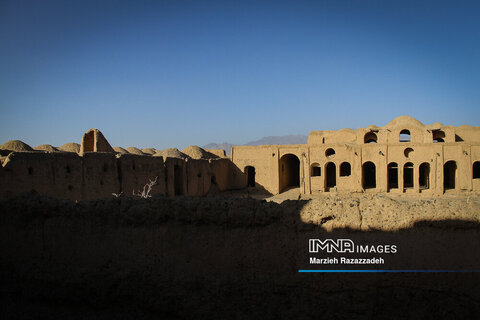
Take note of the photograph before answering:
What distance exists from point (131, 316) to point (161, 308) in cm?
38

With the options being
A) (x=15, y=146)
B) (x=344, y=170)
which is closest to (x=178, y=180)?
(x=15, y=146)

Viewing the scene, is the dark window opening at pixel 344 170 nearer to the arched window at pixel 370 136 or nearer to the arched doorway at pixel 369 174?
the arched doorway at pixel 369 174

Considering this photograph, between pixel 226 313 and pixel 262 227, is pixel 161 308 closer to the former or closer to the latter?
pixel 226 313

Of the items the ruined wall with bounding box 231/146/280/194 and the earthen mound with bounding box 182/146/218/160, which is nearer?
the ruined wall with bounding box 231/146/280/194

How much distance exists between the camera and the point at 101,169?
13.9 meters

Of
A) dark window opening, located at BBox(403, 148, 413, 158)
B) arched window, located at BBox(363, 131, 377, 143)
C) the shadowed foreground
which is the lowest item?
the shadowed foreground

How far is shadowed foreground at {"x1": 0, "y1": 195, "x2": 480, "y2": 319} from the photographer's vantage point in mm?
3928

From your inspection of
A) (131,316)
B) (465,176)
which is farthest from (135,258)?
(465,176)

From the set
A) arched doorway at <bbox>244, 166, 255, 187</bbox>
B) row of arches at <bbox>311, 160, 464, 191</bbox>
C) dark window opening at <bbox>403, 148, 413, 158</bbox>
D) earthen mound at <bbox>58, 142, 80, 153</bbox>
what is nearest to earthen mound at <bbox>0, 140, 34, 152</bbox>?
earthen mound at <bbox>58, 142, 80, 153</bbox>

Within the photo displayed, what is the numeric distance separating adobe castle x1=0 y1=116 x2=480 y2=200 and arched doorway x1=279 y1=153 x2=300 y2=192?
0.25 ft

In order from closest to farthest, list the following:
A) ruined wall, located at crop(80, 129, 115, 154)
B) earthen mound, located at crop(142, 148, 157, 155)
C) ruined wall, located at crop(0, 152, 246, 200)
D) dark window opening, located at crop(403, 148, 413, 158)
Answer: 1. ruined wall, located at crop(0, 152, 246, 200)
2. ruined wall, located at crop(80, 129, 115, 154)
3. dark window opening, located at crop(403, 148, 413, 158)
4. earthen mound, located at crop(142, 148, 157, 155)

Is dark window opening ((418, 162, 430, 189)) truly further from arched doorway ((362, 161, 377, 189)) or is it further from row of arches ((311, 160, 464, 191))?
arched doorway ((362, 161, 377, 189))

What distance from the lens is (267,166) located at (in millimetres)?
25312

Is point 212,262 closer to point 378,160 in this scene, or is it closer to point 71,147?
point 378,160
